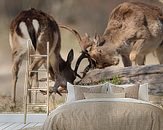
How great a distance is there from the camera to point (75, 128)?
3.79 meters

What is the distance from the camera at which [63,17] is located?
20.3ft

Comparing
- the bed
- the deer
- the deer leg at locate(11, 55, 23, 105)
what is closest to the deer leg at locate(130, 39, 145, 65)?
the deer

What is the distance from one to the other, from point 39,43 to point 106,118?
8.66 feet

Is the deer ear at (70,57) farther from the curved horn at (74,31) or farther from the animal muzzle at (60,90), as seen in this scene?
the animal muzzle at (60,90)

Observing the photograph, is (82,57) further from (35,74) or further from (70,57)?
(35,74)

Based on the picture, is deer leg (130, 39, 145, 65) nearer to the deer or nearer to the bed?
the deer

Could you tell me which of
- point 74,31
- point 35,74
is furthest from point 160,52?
point 35,74

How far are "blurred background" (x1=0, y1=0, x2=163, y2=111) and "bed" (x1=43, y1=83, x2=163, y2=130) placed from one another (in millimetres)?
2359

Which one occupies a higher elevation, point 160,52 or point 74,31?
point 74,31

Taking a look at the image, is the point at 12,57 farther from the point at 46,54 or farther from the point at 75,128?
the point at 75,128

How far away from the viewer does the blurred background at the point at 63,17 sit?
614 cm

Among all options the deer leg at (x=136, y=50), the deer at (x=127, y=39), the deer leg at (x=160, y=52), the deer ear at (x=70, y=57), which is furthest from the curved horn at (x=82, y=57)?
the deer leg at (x=160, y=52)

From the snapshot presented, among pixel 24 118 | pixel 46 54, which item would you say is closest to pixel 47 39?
pixel 46 54

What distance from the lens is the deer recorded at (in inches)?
234
